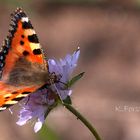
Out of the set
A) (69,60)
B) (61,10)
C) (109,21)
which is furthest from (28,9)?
(69,60)

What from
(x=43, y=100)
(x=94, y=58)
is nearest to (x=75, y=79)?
(x=43, y=100)

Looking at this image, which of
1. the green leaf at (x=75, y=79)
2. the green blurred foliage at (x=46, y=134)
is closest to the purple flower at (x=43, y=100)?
the green leaf at (x=75, y=79)

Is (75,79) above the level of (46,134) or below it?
above

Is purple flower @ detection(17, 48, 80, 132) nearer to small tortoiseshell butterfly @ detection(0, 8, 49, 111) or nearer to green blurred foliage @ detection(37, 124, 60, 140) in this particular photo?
small tortoiseshell butterfly @ detection(0, 8, 49, 111)

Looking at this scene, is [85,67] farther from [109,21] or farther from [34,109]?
[34,109]

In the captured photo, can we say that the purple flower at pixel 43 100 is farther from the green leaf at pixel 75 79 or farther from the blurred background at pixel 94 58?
the blurred background at pixel 94 58

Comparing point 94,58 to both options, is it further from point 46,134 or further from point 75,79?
point 75,79
